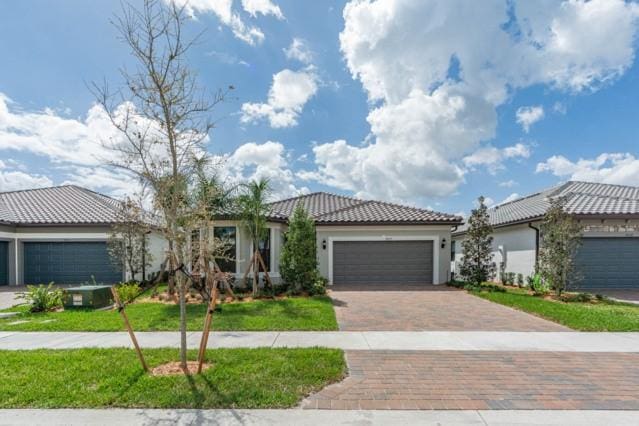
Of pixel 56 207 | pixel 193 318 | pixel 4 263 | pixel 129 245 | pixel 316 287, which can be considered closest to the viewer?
pixel 193 318

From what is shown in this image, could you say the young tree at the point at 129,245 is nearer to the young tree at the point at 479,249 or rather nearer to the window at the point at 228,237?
the window at the point at 228,237

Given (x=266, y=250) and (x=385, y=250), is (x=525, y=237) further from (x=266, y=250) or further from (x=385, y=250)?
(x=266, y=250)

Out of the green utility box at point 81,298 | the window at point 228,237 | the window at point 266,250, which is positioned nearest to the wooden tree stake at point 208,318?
the green utility box at point 81,298

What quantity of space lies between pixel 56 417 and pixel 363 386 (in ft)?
12.1

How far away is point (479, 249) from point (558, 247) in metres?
3.06

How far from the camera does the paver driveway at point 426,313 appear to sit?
24.7 feet

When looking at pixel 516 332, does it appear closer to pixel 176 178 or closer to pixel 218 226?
Answer: pixel 176 178

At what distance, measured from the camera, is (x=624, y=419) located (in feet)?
12.0

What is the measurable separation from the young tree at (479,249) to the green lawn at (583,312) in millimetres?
2418

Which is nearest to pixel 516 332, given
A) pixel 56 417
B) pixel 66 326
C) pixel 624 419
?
pixel 624 419

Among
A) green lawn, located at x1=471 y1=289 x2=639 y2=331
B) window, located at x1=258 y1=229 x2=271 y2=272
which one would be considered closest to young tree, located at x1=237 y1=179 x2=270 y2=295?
window, located at x1=258 y1=229 x2=271 y2=272

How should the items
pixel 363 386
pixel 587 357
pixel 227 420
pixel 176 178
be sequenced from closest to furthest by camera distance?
1. pixel 227 420
2. pixel 363 386
3. pixel 176 178
4. pixel 587 357

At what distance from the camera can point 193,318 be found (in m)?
8.27

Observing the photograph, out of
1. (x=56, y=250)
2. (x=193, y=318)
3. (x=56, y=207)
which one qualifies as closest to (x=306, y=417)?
(x=193, y=318)
